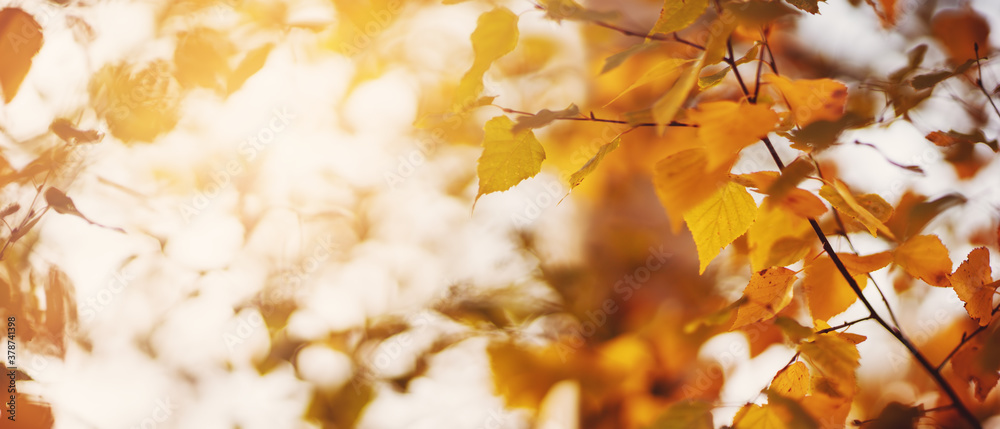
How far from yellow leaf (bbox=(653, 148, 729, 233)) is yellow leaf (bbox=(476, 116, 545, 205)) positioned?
116mm

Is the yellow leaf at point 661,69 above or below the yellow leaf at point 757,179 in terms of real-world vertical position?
above

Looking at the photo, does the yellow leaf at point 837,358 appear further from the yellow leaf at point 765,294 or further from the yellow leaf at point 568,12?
the yellow leaf at point 568,12

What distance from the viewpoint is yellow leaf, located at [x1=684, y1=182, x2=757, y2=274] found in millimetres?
374

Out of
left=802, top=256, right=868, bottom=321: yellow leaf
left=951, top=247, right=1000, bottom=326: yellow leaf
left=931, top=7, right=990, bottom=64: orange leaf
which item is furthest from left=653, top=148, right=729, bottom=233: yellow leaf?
left=931, top=7, right=990, bottom=64: orange leaf

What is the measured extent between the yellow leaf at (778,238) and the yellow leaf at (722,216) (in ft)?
0.05

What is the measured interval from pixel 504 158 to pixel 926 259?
364 mm

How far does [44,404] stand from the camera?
75 cm

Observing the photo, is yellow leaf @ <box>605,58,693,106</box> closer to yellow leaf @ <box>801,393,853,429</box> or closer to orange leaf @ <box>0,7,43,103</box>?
yellow leaf @ <box>801,393,853,429</box>

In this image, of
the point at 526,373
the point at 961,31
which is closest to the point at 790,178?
the point at 526,373

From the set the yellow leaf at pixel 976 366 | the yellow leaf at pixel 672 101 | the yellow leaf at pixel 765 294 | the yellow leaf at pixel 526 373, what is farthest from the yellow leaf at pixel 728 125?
the yellow leaf at pixel 526 373

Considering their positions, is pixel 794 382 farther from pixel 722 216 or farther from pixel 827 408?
pixel 722 216

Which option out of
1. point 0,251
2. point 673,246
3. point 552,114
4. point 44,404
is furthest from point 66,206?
point 673,246

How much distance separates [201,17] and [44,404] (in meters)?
0.75

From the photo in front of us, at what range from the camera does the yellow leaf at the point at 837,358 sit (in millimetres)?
340
